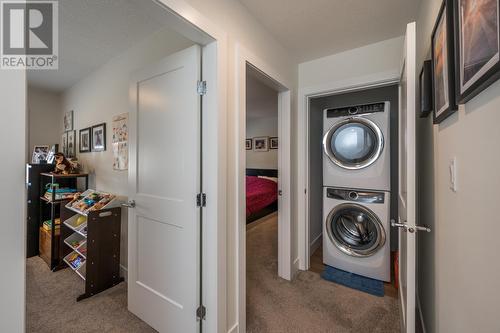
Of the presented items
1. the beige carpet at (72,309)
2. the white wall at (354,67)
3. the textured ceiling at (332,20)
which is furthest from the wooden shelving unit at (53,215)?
the white wall at (354,67)

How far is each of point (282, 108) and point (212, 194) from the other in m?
1.32

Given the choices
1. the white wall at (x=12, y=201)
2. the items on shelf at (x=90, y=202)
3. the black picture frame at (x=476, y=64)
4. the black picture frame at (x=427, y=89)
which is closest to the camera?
the black picture frame at (x=476, y=64)

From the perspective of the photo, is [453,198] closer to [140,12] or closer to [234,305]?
[234,305]

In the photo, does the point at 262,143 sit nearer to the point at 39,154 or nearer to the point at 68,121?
the point at 68,121

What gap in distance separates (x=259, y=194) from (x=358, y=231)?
2003 mm

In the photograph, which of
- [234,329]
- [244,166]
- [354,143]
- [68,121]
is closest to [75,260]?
[234,329]

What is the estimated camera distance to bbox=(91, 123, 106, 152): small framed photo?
244cm

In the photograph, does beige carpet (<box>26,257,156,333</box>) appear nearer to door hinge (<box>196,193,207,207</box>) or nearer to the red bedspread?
door hinge (<box>196,193,207,207</box>)

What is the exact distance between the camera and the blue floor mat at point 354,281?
79.1 inches

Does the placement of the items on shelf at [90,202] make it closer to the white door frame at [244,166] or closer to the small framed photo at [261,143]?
the white door frame at [244,166]

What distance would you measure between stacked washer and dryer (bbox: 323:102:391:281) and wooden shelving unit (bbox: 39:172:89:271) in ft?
10.1

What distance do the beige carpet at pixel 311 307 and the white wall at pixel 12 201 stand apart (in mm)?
1417

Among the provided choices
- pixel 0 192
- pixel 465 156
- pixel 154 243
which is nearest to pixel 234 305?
pixel 154 243

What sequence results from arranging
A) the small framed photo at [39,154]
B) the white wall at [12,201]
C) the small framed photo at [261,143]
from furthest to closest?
the small framed photo at [261,143] < the small framed photo at [39,154] < the white wall at [12,201]
